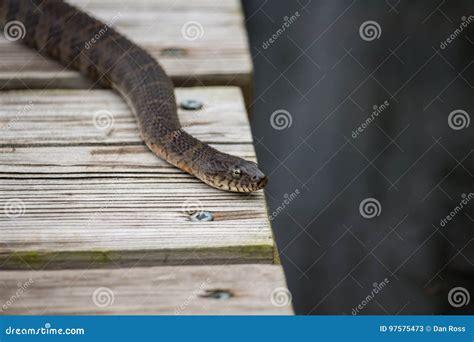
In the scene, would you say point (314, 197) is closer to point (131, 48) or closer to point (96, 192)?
point (131, 48)

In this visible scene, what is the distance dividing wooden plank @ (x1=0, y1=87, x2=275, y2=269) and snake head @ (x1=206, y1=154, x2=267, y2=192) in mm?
37

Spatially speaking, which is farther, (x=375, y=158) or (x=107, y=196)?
(x=375, y=158)

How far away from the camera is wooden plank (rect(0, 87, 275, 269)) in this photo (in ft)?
9.56

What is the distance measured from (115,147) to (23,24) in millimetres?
1880

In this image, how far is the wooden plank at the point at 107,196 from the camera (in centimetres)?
291

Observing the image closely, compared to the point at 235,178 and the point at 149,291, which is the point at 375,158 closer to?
the point at 235,178

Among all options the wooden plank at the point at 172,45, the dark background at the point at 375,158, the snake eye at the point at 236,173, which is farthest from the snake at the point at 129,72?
the dark background at the point at 375,158

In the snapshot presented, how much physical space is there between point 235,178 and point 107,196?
0.52 metres

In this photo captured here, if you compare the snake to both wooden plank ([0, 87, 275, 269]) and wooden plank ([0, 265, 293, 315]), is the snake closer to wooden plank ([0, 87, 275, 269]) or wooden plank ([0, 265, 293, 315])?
wooden plank ([0, 87, 275, 269])

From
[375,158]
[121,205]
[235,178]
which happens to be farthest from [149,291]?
[375,158]

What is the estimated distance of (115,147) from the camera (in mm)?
3742

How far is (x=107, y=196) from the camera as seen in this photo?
128 inches

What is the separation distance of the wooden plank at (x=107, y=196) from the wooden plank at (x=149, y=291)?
0.15m

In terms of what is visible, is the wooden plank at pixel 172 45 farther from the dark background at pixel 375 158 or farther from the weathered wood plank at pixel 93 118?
the dark background at pixel 375 158
